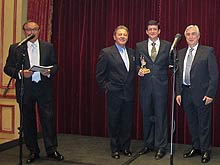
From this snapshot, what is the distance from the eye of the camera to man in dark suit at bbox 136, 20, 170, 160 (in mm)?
4238

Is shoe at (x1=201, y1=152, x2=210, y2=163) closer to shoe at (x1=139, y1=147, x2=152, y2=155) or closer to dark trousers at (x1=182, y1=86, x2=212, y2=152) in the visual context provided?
dark trousers at (x1=182, y1=86, x2=212, y2=152)

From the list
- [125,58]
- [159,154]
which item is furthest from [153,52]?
[159,154]

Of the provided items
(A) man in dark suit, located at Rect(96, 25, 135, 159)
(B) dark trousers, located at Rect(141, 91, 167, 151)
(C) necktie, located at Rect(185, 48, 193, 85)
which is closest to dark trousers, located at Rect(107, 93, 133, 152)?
(A) man in dark suit, located at Rect(96, 25, 135, 159)

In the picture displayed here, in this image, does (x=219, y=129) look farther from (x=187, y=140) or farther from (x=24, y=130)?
(x=24, y=130)

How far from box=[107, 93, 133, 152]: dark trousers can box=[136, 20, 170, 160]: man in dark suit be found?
0.76 ft

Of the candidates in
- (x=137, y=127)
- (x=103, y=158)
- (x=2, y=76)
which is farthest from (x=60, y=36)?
(x=103, y=158)

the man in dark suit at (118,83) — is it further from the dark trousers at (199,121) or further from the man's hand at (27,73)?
the man's hand at (27,73)

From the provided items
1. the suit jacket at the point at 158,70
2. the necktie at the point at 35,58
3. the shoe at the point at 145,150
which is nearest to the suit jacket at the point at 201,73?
the suit jacket at the point at 158,70

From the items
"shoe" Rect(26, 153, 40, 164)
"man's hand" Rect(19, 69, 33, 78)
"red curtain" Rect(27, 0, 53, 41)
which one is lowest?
"shoe" Rect(26, 153, 40, 164)

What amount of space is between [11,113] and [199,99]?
9.20ft

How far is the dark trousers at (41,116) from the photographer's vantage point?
403 centimetres

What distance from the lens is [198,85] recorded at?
13.5ft

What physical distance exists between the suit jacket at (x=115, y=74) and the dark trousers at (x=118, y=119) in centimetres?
8

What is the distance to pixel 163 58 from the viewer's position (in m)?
4.24
